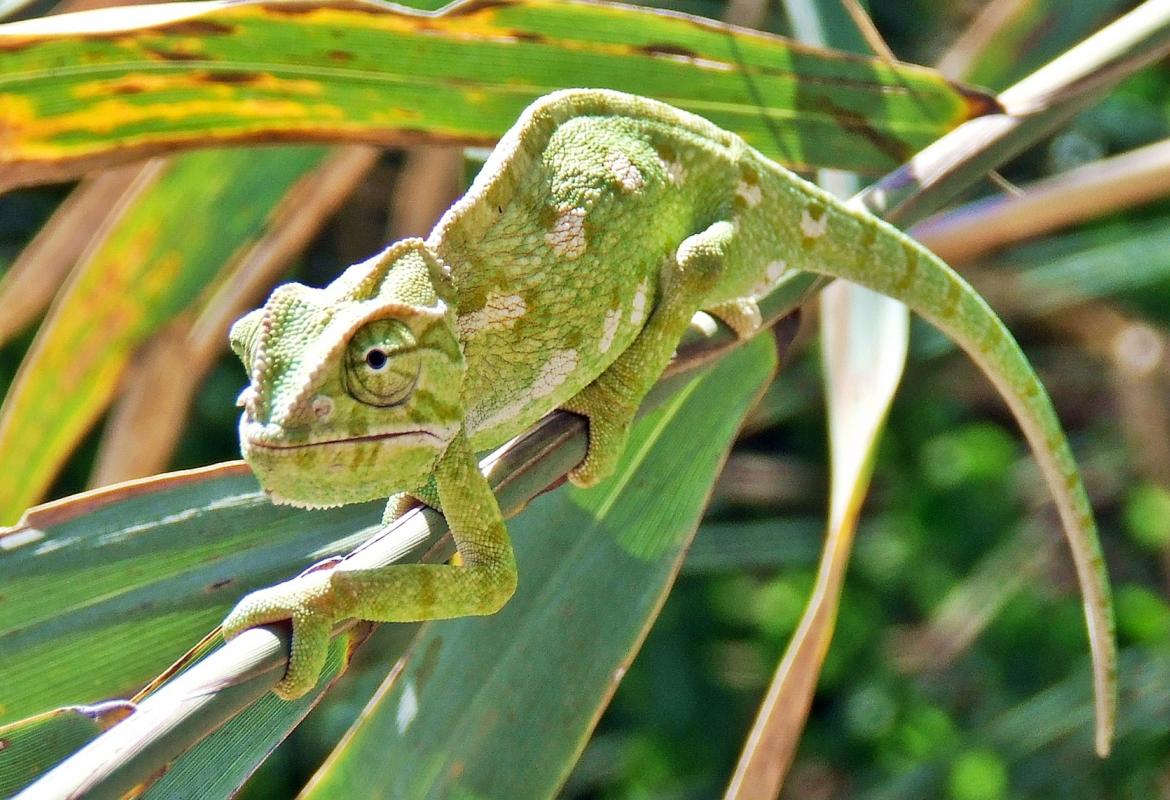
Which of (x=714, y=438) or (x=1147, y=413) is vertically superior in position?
(x=714, y=438)

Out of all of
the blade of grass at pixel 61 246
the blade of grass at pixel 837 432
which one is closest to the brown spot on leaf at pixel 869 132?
the blade of grass at pixel 837 432

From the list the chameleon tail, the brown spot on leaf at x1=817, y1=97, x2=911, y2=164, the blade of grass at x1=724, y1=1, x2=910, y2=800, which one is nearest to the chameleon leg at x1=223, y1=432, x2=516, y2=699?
the blade of grass at x1=724, y1=1, x2=910, y2=800

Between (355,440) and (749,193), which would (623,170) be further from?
(355,440)

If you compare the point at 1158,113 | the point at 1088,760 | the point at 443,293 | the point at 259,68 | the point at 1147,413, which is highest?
the point at 259,68

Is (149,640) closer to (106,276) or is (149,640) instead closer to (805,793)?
(106,276)

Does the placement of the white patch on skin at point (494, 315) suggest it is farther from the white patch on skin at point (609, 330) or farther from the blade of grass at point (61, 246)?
the blade of grass at point (61, 246)

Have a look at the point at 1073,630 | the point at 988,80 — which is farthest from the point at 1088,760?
the point at 988,80

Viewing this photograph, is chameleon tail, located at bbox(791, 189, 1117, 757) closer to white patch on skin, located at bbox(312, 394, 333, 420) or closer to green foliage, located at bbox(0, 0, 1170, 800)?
white patch on skin, located at bbox(312, 394, 333, 420)
